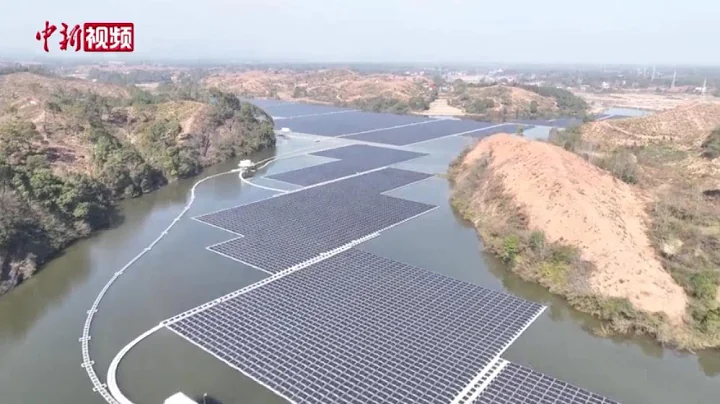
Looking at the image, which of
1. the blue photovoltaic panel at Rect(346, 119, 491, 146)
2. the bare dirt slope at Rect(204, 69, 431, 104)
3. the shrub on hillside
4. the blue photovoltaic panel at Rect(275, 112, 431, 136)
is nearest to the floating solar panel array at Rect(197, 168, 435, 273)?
the blue photovoltaic panel at Rect(346, 119, 491, 146)

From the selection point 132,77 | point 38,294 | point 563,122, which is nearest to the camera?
point 38,294

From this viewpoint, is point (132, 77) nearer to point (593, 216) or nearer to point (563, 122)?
point (563, 122)

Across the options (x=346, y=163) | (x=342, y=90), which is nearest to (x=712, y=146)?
(x=346, y=163)

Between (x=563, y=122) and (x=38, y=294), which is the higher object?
(x=563, y=122)

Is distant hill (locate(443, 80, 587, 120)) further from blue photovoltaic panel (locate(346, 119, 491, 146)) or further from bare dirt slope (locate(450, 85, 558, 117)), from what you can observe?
blue photovoltaic panel (locate(346, 119, 491, 146))

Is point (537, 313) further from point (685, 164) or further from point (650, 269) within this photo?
point (685, 164)

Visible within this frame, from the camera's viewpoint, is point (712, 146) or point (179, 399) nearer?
point (179, 399)

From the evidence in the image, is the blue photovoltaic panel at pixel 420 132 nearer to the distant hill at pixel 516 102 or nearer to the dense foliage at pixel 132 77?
the distant hill at pixel 516 102
